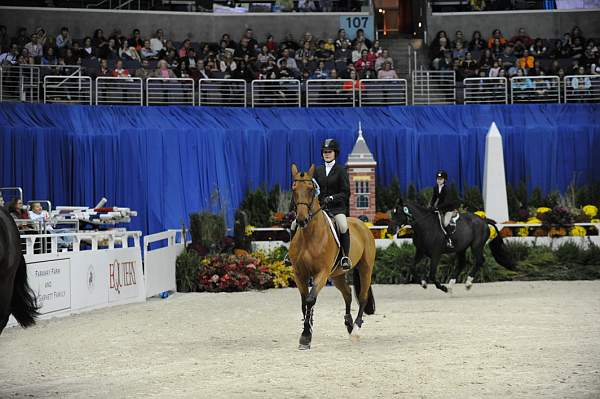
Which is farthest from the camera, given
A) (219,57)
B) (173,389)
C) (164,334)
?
(219,57)

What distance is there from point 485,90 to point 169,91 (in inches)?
391

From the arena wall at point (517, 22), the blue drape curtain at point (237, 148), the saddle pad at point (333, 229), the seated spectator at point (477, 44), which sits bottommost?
the saddle pad at point (333, 229)

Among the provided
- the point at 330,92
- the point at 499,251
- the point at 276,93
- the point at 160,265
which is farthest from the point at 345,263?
the point at 276,93

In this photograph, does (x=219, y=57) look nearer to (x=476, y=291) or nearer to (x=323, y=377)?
(x=476, y=291)

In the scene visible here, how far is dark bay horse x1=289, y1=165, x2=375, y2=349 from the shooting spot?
12250 millimetres

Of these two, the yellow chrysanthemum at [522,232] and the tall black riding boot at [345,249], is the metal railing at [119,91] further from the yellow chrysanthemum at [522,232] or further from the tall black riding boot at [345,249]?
the tall black riding boot at [345,249]

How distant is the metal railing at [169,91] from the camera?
97.0 feet

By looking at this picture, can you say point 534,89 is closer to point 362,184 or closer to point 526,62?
point 526,62

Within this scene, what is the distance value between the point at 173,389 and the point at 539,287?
582 inches

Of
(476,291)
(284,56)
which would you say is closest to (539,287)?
(476,291)

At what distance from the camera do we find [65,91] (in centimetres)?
2780

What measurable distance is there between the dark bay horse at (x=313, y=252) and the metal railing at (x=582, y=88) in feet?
62.0

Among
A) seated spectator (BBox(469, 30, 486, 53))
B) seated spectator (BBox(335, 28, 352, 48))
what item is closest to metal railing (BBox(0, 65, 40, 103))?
seated spectator (BBox(335, 28, 352, 48))

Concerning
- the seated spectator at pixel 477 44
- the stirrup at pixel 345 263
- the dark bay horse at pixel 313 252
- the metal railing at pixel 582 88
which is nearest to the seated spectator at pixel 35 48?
the seated spectator at pixel 477 44
